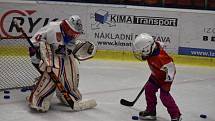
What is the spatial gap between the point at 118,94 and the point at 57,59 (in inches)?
39.5

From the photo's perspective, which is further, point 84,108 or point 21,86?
point 21,86

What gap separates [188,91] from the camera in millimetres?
5254

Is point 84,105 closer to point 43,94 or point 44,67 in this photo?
point 43,94

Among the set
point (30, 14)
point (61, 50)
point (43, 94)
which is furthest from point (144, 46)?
point (30, 14)

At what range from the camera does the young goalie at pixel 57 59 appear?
4.14 m

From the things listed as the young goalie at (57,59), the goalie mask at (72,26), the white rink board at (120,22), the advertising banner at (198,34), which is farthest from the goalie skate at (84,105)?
the advertising banner at (198,34)

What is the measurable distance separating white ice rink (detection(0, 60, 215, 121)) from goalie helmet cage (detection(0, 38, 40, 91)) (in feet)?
1.19

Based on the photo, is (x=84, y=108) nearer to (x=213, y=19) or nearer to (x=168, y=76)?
(x=168, y=76)

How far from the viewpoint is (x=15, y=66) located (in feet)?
19.2

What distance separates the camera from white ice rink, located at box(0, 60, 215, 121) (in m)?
4.17

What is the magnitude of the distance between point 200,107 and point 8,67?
2.42 m

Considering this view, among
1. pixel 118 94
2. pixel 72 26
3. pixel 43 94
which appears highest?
pixel 72 26

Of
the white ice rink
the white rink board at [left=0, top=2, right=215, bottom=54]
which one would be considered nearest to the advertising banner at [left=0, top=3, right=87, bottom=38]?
the white rink board at [left=0, top=2, right=215, bottom=54]

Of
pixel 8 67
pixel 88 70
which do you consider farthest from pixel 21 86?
pixel 88 70
